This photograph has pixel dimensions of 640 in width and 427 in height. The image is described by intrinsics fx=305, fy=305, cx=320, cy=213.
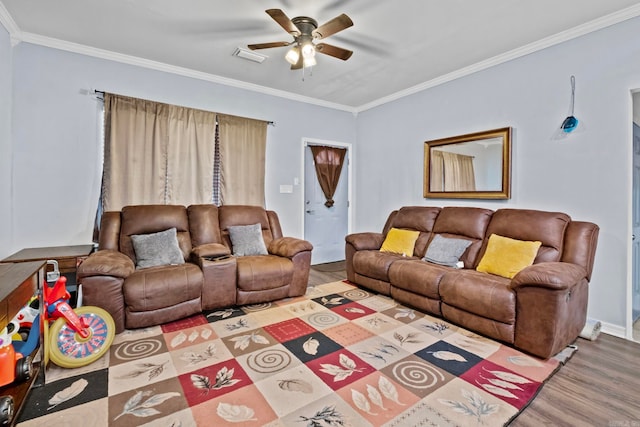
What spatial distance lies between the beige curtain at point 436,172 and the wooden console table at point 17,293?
4.00 meters

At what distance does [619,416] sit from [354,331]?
164 cm

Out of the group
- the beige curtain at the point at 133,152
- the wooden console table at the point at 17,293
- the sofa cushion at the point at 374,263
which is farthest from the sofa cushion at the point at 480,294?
the beige curtain at the point at 133,152

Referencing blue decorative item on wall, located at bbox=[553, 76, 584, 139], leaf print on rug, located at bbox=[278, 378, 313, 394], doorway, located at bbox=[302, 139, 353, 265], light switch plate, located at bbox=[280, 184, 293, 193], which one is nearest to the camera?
leaf print on rug, located at bbox=[278, 378, 313, 394]

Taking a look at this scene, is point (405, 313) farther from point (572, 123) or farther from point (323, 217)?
point (323, 217)

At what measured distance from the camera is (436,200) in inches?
162

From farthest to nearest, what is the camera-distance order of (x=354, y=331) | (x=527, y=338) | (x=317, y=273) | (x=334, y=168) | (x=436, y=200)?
1. (x=334, y=168)
2. (x=317, y=273)
3. (x=436, y=200)
4. (x=354, y=331)
5. (x=527, y=338)

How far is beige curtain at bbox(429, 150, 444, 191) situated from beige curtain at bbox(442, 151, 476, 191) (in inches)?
1.9

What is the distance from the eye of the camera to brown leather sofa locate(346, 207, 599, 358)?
2.19m

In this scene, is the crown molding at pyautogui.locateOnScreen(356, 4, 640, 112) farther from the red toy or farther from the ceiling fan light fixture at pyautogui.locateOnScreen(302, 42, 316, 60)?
the red toy

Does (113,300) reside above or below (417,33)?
below

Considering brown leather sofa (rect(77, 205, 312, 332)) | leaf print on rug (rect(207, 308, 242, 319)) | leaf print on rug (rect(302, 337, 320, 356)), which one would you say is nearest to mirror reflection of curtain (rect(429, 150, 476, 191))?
brown leather sofa (rect(77, 205, 312, 332))

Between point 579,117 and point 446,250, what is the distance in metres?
1.72

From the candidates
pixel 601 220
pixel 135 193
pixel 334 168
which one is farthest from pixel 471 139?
pixel 135 193

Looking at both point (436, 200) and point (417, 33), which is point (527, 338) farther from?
point (417, 33)
